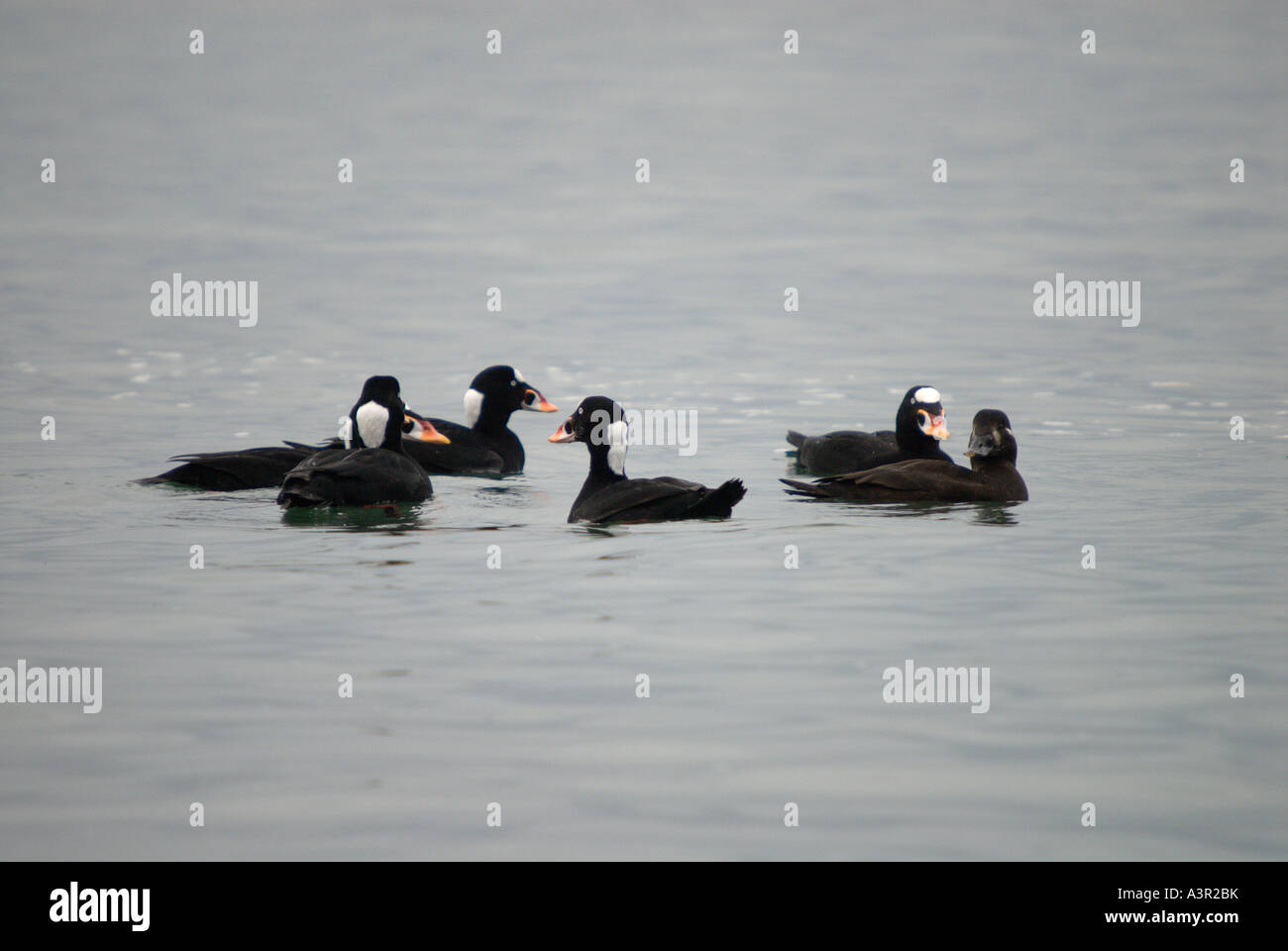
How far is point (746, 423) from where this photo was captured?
19438mm

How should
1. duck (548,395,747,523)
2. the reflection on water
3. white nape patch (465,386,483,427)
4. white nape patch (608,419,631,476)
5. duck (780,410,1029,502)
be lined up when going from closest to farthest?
1. duck (548,395,747,523)
2. the reflection on water
3. white nape patch (608,419,631,476)
4. duck (780,410,1029,502)
5. white nape patch (465,386,483,427)

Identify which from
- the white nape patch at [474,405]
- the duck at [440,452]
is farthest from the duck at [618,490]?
the white nape patch at [474,405]

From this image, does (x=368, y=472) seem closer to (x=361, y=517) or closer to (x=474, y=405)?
(x=361, y=517)

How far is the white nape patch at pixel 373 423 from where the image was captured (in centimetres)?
1384

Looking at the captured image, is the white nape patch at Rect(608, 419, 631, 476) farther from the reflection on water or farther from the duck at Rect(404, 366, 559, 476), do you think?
the duck at Rect(404, 366, 559, 476)

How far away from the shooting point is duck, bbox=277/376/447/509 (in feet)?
39.4

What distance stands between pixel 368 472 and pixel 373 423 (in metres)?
1.59

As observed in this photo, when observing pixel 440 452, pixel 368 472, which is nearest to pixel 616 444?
pixel 368 472

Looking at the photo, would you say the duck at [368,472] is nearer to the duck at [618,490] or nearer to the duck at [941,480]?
the duck at [618,490]

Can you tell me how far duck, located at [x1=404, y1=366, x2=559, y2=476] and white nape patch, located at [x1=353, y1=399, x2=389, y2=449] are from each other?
3.16 ft

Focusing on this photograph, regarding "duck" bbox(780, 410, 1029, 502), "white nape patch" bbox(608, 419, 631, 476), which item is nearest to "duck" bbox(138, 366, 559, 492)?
"white nape patch" bbox(608, 419, 631, 476)

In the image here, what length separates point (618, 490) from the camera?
11.5 meters

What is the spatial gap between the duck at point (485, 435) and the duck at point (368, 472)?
3.13ft

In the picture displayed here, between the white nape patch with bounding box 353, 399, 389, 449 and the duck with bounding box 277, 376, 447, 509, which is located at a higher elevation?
the white nape patch with bounding box 353, 399, 389, 449
